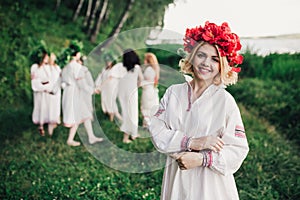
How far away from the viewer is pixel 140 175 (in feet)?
15.5

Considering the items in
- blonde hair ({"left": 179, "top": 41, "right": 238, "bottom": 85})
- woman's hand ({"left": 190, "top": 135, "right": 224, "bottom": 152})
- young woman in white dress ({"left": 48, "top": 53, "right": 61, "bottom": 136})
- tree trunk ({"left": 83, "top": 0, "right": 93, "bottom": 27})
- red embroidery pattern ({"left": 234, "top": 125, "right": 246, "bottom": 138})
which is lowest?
young woman in white dress ({"left": 48, "top": 53, "right": 61, "bottom": 136})

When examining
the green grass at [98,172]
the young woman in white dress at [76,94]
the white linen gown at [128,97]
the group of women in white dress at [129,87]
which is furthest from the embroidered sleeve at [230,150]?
the young woman in white dress at [76,94]

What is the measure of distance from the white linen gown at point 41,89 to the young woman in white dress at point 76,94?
0.93 ft

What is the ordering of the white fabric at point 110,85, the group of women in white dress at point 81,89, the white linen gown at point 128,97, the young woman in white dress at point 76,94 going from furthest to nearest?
1. the white fabric at point 110,85
2. the young woman in white dress at point 76,94
3. the group of women in white dress at point 81,89
4. the white linen gown at point 128,97

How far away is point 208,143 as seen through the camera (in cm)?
201

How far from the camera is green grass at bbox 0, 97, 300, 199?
13.6 feet

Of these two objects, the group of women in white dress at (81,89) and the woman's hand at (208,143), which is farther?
the group of women in white dress at (81,89)

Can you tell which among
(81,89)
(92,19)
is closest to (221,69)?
(81,89)

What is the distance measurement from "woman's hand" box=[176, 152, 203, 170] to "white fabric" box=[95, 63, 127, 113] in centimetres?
415

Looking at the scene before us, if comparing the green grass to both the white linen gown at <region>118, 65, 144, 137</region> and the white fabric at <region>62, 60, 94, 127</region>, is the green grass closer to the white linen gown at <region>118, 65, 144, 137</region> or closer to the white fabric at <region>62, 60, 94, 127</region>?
the white linen gown at <region>118, 65, 144, 137</region>

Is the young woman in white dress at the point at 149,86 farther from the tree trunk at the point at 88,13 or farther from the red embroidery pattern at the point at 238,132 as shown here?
the tree trunk at the point at 88,13

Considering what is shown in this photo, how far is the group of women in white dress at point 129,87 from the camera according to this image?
17.9 ft

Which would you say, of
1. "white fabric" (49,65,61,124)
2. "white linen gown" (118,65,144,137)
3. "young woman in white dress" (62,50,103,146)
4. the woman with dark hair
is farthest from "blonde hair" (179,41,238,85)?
"white fabric" (49,65,61,124)

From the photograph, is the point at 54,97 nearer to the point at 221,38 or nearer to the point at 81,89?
the point at 81,89
